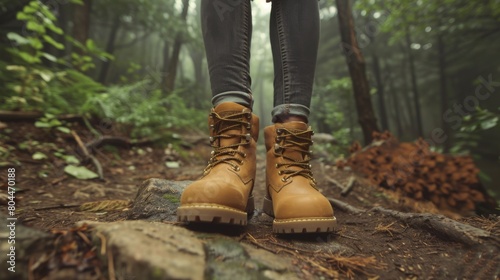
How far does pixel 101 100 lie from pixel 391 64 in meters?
15.7

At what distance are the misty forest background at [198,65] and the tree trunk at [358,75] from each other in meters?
0.02

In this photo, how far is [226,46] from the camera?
3.96 ft

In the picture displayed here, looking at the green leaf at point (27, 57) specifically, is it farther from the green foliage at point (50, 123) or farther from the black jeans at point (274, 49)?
the black jeans at point (274, 49)

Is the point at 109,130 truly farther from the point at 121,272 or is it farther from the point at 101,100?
the point at 121,272

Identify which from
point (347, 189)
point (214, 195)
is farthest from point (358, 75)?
point (214, 195)

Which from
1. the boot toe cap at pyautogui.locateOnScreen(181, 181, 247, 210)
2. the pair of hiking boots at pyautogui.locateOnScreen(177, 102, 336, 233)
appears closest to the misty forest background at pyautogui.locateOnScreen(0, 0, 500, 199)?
the pair of hiking boots at pyautogui.locateOnScreen(177, 102, 336, 233)

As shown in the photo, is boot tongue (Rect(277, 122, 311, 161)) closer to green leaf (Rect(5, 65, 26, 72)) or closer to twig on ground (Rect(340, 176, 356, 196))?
twig on ground (Rect(340, 176, 356, 196))

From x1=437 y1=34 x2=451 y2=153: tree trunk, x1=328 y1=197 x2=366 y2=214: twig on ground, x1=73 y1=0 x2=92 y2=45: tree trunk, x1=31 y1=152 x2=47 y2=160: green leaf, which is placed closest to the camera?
x1=328 y1=197 x2=366 y2=214: twig on ground

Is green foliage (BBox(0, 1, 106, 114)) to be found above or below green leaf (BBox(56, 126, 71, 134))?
above

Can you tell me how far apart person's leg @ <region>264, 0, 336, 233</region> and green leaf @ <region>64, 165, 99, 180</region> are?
1975 millimetres

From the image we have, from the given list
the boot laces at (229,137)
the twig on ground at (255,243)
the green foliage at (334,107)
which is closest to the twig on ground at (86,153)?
the boot laces at (229,137)

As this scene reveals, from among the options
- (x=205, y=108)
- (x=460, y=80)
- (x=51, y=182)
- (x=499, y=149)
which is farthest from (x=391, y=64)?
(x=51, y=182)

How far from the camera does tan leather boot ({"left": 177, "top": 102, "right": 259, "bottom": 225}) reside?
980 millimetres

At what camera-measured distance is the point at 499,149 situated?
27.9ft
